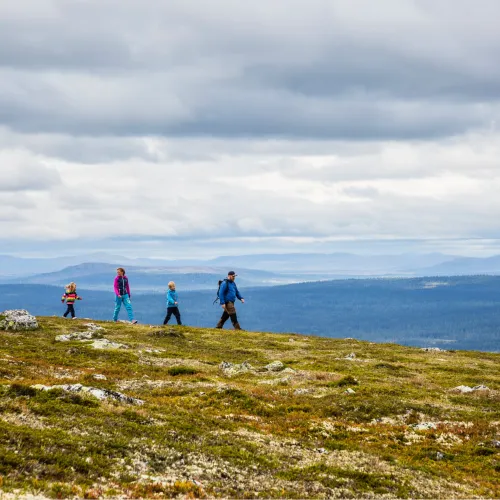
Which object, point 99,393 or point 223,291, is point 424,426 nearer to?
point 99,393

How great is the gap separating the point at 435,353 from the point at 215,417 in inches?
1584

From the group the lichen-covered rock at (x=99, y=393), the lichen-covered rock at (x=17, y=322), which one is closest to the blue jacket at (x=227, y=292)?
the lichen-covered rock at (x=17, y=322)

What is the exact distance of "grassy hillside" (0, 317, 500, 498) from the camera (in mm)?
14000

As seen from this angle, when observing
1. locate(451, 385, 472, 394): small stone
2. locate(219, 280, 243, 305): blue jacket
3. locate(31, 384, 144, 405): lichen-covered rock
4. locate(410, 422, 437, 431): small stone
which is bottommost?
locate(451, 385, 472, 394): small stone

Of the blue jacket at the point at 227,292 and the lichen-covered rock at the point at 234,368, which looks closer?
the lichen-covered rock at the point at 234,368

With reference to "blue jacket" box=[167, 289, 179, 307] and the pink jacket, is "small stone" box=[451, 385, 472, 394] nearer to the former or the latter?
"blue jacket" box=[167, 289, 179, 307]

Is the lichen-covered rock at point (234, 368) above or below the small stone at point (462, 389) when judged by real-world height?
above

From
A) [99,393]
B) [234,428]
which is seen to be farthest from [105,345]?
[234,428]

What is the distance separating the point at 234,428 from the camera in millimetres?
20453

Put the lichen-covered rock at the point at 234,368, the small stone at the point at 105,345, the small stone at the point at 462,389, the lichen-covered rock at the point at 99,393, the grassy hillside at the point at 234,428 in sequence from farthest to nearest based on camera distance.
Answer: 1. the small stone at the point at 105,345
2. the lichen-covered rock at the point at 234,368
3. the small stone at the point at 462,389
4. the lichen-covered rock at the point at 99,393
5. the grassy hillside at the point at 234,428

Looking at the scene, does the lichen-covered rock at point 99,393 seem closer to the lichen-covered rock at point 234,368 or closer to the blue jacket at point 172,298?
the lichen-covered rock at point 234,368

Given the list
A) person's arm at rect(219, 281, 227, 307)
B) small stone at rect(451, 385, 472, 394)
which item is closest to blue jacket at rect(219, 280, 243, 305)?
person's arm at rect(219, 281, 227, 307)

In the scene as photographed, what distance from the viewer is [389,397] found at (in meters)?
29.4

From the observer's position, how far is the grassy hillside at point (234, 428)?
45.9ft
